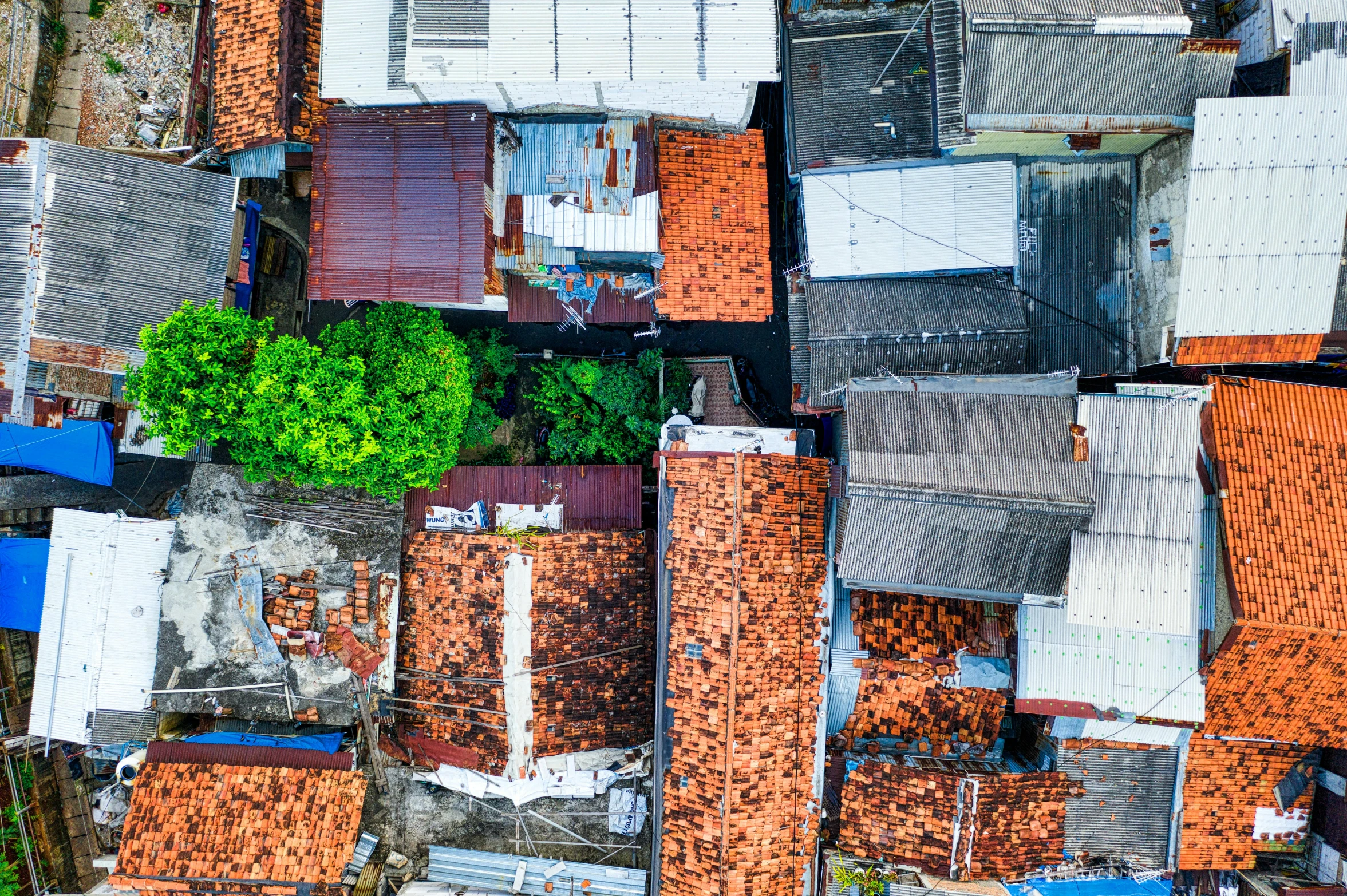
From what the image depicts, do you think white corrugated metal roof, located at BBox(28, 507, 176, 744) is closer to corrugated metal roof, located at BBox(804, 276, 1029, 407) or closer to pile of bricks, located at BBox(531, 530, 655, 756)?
pile of bricks, located at BBox(531, 530, 655, 756)

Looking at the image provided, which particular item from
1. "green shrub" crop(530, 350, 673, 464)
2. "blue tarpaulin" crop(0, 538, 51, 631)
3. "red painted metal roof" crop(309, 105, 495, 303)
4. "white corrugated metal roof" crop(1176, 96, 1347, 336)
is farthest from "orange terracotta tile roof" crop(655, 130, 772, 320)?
"blue tarpaulin" crop(0, 538, 51, 631)

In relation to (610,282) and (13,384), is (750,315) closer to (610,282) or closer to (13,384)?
(610,282)

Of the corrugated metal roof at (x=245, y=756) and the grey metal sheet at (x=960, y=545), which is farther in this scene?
the corrugated metal roof at (x=245, y=756)

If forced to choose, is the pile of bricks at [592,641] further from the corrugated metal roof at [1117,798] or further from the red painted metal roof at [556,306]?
the corrugated metal roof at [1117,798]

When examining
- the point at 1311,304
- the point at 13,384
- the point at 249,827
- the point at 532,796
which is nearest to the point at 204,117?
the point at 13,384

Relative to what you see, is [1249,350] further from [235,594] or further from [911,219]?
[235,594]

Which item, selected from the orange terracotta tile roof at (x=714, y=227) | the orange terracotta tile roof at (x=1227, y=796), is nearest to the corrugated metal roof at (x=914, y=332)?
the orange terracotta tile roof at (x=714, y=227)

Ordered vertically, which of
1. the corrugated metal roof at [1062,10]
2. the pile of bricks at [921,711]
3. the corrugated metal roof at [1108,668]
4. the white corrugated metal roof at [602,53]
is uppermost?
the corrugated metal roof at [1062,10]
